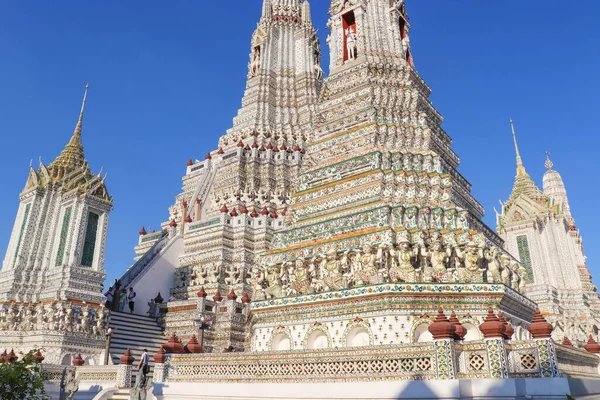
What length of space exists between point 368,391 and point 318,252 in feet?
21.9

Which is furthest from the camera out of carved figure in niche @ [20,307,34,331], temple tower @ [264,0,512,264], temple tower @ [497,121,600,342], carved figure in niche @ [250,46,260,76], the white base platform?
carved figure in niche @ [250,46,260,76]

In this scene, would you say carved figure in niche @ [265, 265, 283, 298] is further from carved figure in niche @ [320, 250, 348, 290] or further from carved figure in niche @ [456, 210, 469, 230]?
carved figure in niche @ [456, 210, 469, 230]

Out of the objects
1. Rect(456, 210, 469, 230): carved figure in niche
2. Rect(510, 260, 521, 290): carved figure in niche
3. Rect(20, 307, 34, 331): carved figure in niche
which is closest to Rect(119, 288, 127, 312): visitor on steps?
Rect(20, 307, 34, 331): carved figure in niche

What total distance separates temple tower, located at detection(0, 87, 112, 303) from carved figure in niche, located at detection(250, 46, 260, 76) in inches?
862

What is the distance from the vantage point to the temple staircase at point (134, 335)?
18.5m

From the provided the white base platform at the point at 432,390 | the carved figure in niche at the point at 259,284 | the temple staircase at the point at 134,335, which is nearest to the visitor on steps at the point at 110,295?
the temple staircase at the point at 134,335

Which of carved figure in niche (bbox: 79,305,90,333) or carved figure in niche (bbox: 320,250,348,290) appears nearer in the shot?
carved figure in niche (bbox: 320,250,348,290)

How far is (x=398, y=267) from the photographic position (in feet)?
43.9

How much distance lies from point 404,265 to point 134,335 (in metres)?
12.4

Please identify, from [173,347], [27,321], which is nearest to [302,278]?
[173,347]

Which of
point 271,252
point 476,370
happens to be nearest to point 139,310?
point 271,252

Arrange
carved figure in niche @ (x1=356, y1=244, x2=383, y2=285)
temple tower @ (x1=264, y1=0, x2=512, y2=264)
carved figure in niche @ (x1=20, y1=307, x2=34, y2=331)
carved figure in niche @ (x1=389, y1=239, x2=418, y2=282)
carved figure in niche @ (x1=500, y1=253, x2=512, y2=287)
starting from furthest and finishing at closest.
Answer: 1. carved figure in niche @ (x1=20, y1=307, x2=34, y2=331)
2. temple tower @ (x1=264, y1=0, x2=512, y2=264)
3. carved figure in niche @ (x1=500, y1=253, x2=512, y2=287)
4. carved figure in niche @ (x1=356, y1=244, x2=383, y2=285)
5. carved figure in niche @ (x1=389, y1=239, x2=418, y2=282)

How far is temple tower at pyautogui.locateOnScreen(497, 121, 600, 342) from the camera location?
100 ft

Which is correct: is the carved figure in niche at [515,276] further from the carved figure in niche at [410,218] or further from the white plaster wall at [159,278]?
the white plaster wall at [159,278]
